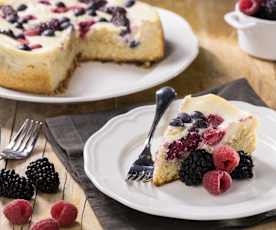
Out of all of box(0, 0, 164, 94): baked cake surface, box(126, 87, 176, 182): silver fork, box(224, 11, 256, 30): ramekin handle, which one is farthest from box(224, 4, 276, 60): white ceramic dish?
box(126, 87, 176, 182): silver fork

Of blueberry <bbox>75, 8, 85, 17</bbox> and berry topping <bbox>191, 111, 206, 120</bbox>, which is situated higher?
berry topping <bbox>191, 111, 206, 120</bbox>

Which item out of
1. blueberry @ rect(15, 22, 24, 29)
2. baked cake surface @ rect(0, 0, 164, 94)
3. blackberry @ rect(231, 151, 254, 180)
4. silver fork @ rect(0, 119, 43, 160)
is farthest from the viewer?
blueberry @ rect(15, 22, 24, 29)

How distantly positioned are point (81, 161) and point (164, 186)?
0.40 metres

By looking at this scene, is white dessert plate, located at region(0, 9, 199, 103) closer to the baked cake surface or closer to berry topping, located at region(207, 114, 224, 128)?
the baked cake surface

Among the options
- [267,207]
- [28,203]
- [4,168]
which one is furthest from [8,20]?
[267,207]

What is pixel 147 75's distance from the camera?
12.3 ft

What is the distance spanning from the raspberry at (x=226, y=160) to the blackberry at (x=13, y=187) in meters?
0.70

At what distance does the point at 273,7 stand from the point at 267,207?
64.0 inches

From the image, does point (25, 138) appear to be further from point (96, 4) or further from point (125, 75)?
point (96, 4)

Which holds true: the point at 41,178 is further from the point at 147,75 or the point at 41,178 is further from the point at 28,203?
the point at 147,75

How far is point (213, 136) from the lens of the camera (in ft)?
9.27

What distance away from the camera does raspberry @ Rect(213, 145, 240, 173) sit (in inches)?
108

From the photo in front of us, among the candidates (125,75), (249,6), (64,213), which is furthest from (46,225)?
(249,6)

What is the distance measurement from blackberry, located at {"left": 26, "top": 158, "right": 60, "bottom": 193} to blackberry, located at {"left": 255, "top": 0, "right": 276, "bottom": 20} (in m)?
1.61
